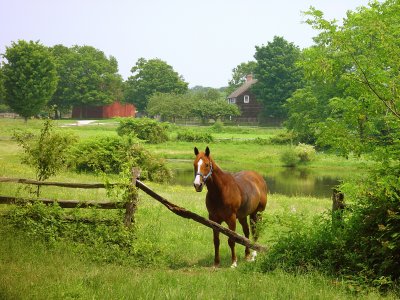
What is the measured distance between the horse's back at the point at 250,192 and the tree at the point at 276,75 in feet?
273

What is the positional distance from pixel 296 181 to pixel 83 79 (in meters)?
77.7

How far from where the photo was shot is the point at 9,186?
16578 millimetres

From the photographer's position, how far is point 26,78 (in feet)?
232

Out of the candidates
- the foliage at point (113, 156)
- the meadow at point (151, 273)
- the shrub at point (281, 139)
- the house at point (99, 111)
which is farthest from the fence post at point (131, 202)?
the house at point (99, 111)

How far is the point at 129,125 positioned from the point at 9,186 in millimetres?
41451

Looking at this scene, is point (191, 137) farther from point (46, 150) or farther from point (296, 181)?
point (46, 150)

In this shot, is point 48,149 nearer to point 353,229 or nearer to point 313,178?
point 353,229

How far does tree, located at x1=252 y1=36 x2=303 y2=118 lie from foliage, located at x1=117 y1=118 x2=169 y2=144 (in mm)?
39480

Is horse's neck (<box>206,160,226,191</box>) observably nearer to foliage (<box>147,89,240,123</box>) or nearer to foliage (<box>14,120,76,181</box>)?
foliage (<box>14,120,76,181</box>)

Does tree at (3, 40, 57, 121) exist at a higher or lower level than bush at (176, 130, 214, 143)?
higher

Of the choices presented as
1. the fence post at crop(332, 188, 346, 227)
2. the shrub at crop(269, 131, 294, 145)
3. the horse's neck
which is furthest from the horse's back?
the shrub at crop(269, 131, 294, 145)

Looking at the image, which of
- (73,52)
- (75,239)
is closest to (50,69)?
(73,52)

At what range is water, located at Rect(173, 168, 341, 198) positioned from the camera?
Answer: 3316 centimetres

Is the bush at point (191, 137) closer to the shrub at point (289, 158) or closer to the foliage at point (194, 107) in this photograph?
the shrub at point (289, 158)
